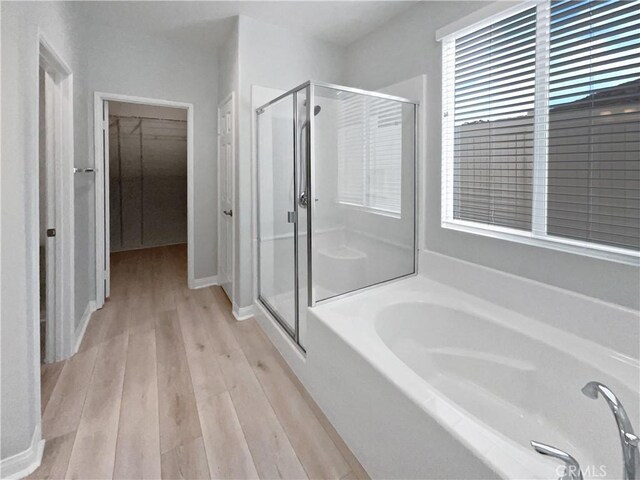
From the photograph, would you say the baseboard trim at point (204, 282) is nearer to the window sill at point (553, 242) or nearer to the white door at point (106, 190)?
the white door at point (106, 190)

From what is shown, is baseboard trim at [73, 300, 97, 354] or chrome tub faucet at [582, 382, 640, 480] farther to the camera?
baseboard trim at [73, 300, 97, 354]

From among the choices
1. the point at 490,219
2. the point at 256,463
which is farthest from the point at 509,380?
the point at 256,463

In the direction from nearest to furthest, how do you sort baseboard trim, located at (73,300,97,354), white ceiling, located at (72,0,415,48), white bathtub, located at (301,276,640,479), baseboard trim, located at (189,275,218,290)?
white bathtub, located at (301,276,640,479)
baseboard trim, located at (73,300,97,354)
white ceiling, located at (72,0,415,48)
baseboard trim, located at (189,275,218,290)

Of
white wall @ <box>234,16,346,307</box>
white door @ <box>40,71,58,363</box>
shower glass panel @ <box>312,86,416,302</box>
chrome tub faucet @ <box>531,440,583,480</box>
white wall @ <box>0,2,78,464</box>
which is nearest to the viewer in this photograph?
chrome tub faucet @ <box>531,440,583,480</box>

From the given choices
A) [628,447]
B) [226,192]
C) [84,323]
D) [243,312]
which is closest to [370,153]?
[226,192]

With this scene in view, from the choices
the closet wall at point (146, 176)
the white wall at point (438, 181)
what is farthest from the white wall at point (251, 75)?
the closet wall at point (146, 176)

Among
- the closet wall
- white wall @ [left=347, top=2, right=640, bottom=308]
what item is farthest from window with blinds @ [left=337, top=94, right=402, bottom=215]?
the closet wall

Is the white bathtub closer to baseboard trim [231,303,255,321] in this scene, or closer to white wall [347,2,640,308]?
white wall [347,2,640,308]

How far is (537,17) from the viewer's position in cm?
165

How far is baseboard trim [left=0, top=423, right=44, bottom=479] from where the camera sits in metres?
1.29

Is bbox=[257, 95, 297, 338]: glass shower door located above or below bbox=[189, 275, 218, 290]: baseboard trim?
above

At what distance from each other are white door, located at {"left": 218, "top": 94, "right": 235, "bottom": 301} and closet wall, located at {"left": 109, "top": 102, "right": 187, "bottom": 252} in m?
2.36

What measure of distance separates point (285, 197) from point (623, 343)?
2057 millimetres

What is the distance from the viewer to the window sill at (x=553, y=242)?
55.7 inches
